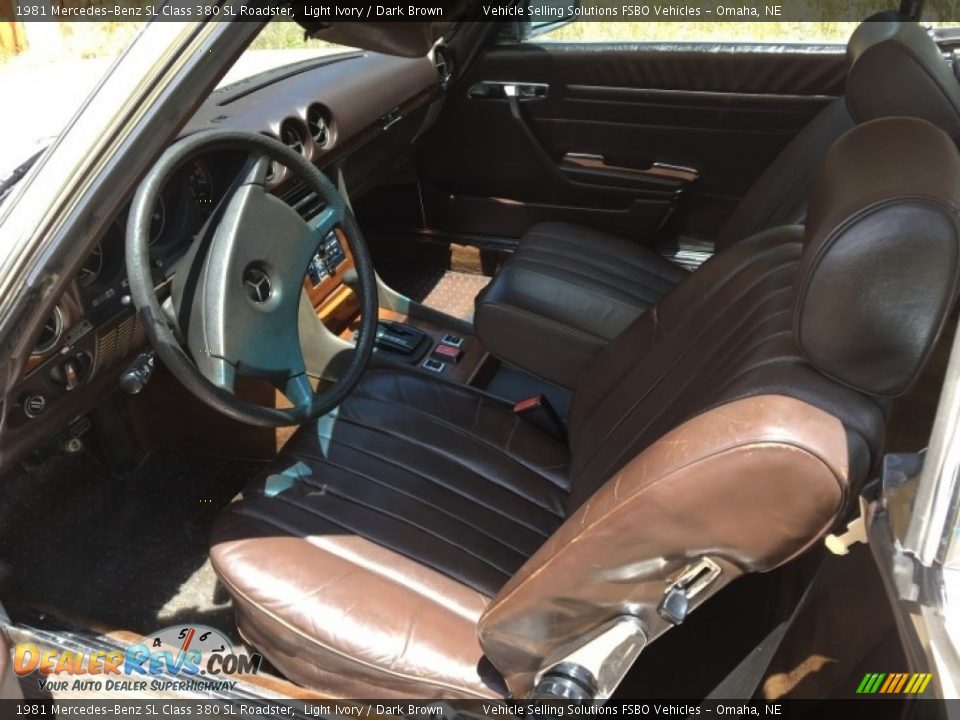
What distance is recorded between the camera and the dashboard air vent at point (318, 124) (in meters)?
1.91

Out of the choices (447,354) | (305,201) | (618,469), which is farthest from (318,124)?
(618,469)

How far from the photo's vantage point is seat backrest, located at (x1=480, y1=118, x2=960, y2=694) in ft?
2.54

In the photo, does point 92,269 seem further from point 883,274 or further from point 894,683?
point 894,683

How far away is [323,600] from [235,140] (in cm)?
80

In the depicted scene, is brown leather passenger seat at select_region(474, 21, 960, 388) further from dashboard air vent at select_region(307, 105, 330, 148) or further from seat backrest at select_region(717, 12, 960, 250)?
dashboard air vent at select_region(307, 105, 330, 148)

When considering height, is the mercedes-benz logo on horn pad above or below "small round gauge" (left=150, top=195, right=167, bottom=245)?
below

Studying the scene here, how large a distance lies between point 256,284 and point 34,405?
408 mm

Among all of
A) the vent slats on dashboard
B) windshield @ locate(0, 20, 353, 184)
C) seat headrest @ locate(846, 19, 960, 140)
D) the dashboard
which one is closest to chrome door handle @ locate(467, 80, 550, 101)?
the dashboard

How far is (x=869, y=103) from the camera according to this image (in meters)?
1.45

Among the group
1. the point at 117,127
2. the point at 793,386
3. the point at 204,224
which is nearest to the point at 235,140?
the point at 204,224

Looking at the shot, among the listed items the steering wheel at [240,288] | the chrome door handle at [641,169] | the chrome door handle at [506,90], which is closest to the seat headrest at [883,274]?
the steering wheel at [240,288]

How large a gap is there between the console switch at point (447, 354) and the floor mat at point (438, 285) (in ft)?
1.39

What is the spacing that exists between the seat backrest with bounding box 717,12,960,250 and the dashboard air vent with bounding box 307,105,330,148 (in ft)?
3.22

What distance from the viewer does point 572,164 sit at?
2555 mm
